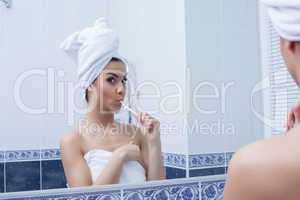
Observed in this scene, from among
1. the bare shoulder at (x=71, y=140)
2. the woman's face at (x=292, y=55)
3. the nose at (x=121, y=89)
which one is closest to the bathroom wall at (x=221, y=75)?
the nose at (x=121, y=89)

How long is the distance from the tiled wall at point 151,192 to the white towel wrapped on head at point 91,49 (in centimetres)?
25

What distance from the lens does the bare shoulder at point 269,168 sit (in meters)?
0.36

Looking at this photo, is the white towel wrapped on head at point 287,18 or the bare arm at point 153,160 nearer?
the white towel wrapped on head at point 287,18

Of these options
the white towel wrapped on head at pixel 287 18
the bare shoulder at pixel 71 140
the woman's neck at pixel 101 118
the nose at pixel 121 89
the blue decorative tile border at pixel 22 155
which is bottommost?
the blue decorative tile border at pixel 22 155

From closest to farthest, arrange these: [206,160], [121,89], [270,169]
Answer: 1. [270,169]
2. [121,89]
3. [206,160]

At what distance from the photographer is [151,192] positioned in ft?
2.94

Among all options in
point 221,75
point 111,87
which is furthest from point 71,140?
point 221,75

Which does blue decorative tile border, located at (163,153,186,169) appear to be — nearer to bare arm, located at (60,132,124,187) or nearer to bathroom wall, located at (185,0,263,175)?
bathroom wall, located at (185,0,263,175)

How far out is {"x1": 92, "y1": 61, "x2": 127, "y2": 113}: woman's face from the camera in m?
0.90

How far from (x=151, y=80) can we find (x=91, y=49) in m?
0.20

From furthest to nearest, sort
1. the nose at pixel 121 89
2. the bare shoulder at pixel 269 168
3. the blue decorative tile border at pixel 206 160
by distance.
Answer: the blue decorative tile border at pixel 206 160 → the nose at pixel 121 89 → the bare shoulder at pixel 269 168

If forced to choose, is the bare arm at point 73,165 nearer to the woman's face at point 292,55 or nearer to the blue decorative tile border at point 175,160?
the blue decorative tile border at point 175,160

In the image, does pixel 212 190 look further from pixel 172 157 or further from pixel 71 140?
pixel 71 140

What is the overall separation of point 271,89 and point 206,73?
0.75 ft
